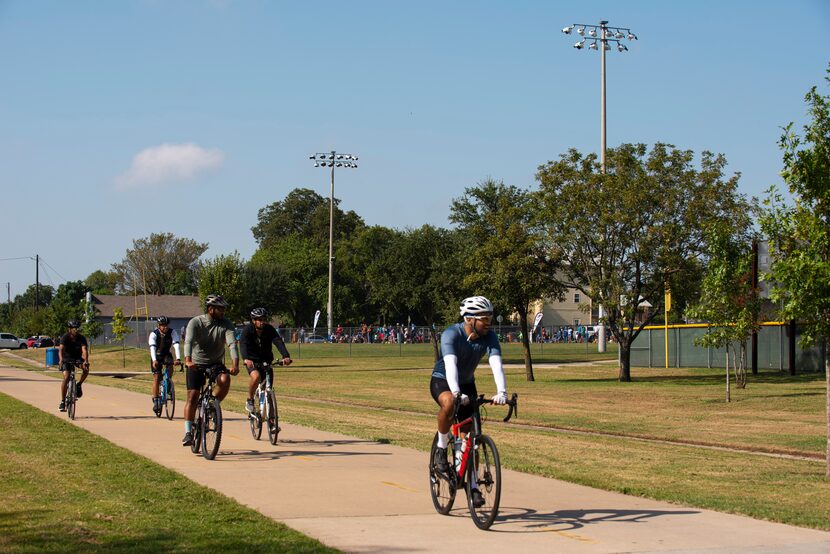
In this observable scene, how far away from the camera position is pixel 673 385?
36250mm

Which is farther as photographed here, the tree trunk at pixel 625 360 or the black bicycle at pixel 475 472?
the tree trunk at pixel 625 360

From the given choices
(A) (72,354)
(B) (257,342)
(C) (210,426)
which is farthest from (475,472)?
(A) (72,354)

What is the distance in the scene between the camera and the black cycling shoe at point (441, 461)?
8.74 metres

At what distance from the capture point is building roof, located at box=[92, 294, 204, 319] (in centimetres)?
11512

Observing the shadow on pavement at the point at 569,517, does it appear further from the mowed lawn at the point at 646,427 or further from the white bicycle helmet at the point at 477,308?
the white bicycle helmet at the point at 477,308

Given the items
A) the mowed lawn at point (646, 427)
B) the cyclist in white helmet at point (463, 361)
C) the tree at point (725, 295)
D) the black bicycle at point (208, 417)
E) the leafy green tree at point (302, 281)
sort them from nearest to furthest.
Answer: the cyclist in white helmet at point (463, 361) < the mowed lawn at point (646, 427) < the black bicycle at point (208, 417) < the tree at point (725, 295) < the leafy green tree at point (302, 281)

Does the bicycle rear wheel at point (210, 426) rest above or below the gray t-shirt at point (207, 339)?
below

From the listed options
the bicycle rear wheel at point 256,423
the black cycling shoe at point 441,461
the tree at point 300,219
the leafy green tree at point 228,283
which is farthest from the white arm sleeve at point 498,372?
the tree at point 300,219

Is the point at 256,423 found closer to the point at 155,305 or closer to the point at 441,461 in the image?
the point at 441,461

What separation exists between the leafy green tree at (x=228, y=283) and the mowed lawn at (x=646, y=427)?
15114 mm

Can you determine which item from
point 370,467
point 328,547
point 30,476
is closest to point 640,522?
point 328,547

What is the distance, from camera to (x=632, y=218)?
3669 cm

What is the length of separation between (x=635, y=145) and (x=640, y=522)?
30931 millimetres

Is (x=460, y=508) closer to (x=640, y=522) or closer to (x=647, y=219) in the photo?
(x=640, y=522)
